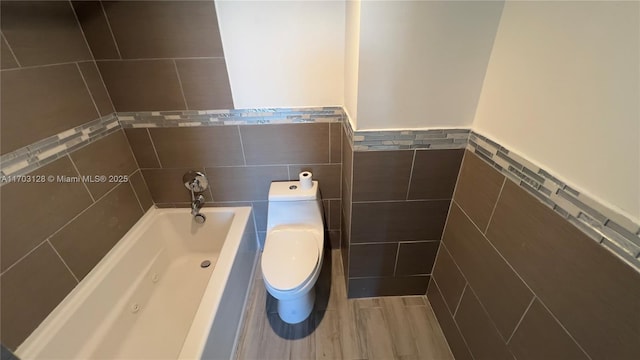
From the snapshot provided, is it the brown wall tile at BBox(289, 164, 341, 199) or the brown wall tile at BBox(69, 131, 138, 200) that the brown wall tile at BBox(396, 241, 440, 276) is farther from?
the brown wall tile at BBox(69, 131, 138, 200)

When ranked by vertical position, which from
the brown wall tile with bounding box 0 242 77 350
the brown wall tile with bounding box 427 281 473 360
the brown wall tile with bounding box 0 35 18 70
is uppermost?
the brown wall tile with bounding box 0 35 18 70

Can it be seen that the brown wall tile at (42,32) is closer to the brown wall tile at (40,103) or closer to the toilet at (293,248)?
the brown wall tile at (40,103)

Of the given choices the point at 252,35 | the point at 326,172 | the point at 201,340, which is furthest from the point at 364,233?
the point at 252,35

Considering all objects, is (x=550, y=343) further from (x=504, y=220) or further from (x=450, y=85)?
(x=450, y=85)

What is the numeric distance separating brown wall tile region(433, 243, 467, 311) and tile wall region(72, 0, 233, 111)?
1.43 metres

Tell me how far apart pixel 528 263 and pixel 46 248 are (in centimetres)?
183

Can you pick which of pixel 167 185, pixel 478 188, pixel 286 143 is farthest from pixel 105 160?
pixel 478 188

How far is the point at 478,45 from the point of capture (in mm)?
979

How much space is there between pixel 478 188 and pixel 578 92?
48cm

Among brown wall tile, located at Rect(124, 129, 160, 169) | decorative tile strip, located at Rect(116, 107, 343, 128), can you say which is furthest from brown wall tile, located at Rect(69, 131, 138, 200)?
decorative tile strip, located at Rect(116, 107, 343, 128)

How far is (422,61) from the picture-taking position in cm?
100

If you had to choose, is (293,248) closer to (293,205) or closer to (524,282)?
(293,205)

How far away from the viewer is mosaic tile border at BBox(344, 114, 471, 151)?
44.3 inches

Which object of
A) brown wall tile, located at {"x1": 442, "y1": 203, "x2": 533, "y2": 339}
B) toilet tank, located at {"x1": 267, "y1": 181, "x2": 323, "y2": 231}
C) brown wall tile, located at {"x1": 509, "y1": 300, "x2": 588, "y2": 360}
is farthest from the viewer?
toilet tank, located at {"x1": 267, "y1": 181, "x2": 323, "y2": 231}
